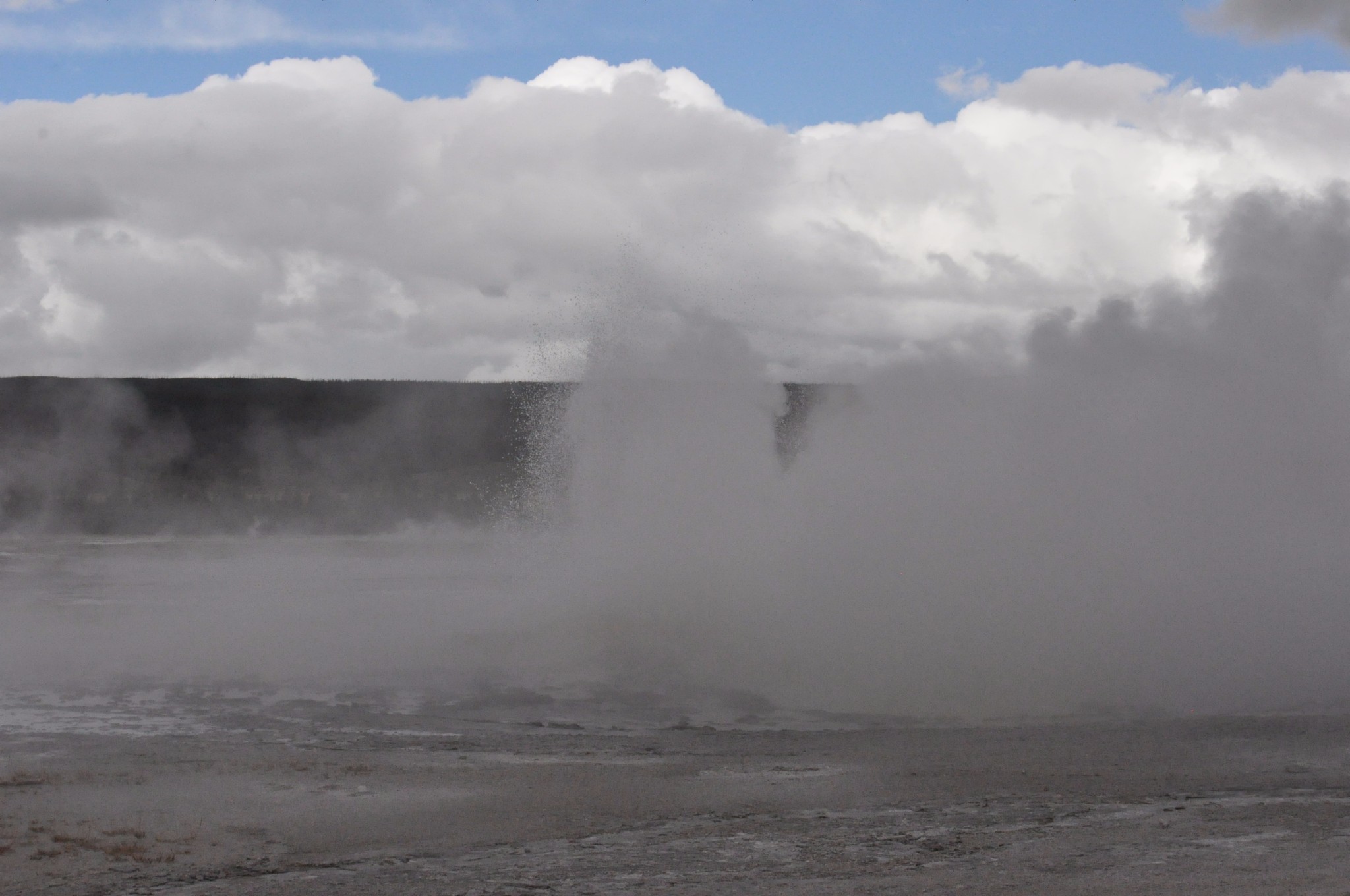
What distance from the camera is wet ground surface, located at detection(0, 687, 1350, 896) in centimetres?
787

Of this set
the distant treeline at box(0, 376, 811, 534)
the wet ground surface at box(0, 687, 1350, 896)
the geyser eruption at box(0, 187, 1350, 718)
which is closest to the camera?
the wet ground surface at box(0, 687, 1350, 896)

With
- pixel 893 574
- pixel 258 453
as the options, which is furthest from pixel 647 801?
pixel 258 453

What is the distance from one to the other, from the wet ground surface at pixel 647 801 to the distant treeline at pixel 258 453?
36823 millimetres

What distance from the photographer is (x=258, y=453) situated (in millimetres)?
67500

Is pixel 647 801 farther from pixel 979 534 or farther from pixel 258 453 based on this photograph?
pixel 258 453

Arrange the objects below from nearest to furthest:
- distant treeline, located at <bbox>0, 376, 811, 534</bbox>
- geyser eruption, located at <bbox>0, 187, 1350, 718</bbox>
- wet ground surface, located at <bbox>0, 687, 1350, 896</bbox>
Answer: wet ground surface, located at <bbox>0, 687, 1350, 896</bbox> < geyser eruption, located at <bbox>0, 187, 1350, 718</bbox> < distant treeline, located at <bbox>0, 376, 811, 534</bbox>

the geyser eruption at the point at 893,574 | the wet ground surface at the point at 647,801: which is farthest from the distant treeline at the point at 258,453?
the wet ground surface at the point at 647,801

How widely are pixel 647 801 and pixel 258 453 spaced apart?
61.5 m

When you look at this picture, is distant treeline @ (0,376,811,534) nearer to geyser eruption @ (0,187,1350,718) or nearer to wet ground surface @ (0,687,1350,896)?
geyser eruption @ (0,187,1350,718)

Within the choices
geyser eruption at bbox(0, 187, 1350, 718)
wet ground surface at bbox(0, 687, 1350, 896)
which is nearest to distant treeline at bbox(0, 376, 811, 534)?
geyser eruption at bbox(0, 187, 1350, 718)

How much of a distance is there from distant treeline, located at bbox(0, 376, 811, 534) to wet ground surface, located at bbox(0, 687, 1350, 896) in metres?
36.8

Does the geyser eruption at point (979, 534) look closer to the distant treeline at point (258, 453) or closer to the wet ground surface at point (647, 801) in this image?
the wet ground surface at point (647, 801)

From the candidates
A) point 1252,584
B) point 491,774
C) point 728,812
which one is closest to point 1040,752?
point 728,812

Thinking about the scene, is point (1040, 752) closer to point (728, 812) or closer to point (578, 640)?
point (728, 812)
